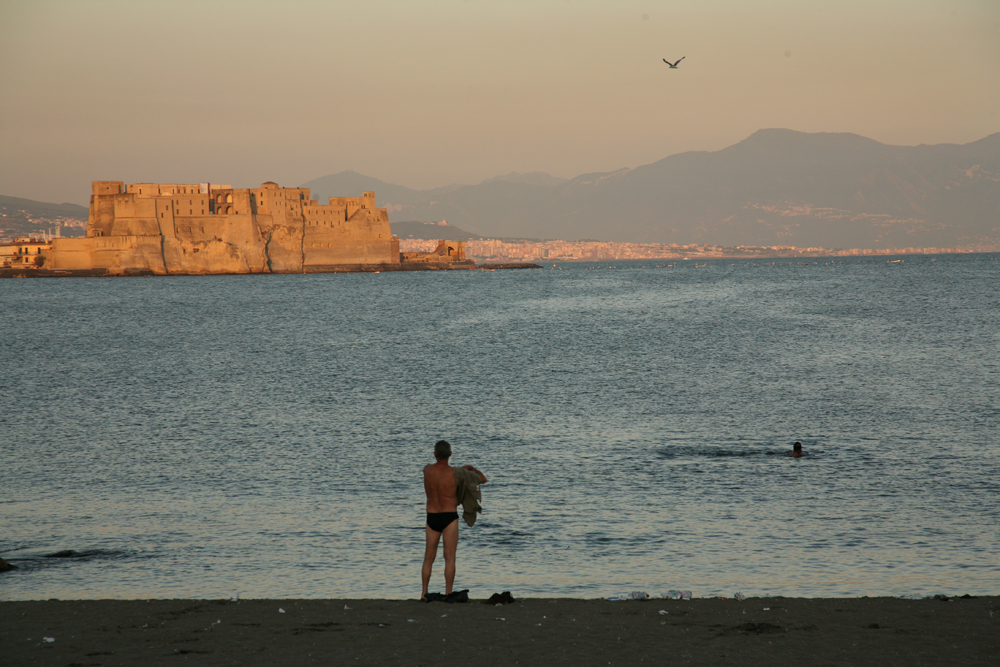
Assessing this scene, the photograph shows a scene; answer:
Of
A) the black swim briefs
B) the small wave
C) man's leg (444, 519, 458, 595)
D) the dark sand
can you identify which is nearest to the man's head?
the black swim briefs

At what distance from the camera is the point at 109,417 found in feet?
77.4

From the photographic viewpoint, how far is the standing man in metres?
8.34

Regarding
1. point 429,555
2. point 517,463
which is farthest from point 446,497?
point 517,463

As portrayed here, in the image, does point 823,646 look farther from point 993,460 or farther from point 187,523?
point 993,460

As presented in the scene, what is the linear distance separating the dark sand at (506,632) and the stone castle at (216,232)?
123 m

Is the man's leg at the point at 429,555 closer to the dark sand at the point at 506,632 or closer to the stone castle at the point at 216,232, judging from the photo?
the dark sand at the point at 506,632

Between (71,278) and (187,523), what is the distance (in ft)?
446

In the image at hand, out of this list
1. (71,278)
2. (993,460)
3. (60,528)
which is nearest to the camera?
(60,528)

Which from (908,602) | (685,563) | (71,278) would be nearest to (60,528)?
(685,563)

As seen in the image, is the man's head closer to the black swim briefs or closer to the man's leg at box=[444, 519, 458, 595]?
the black swim briefs

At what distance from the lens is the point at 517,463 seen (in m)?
17.1

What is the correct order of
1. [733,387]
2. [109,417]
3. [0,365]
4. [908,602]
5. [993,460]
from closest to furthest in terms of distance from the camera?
[908,602] → [993,460] → [109,417] → [733,387] → [0,365]

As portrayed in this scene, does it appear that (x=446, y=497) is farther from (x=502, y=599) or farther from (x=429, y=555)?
(x=502, y=599)

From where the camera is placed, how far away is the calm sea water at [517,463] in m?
10.6
